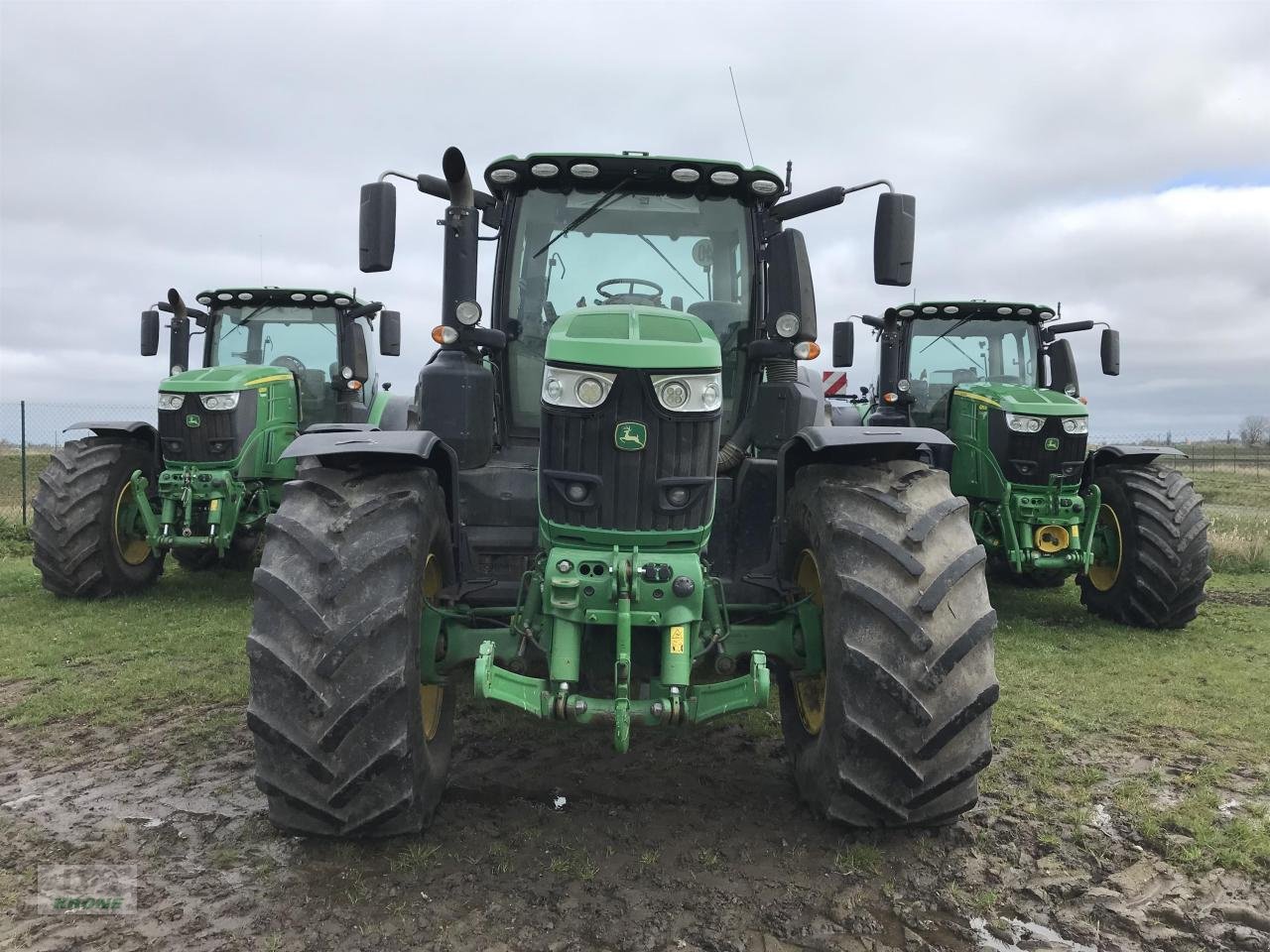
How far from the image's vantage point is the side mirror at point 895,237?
155 inches

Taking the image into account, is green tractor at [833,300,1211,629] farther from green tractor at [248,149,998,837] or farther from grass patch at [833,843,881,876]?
grass patch at [833,843,881,876]

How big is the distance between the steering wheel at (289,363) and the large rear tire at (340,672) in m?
6.91

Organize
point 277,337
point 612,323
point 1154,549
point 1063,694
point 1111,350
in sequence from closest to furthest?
point 612,323 → point 1063,694 → point 1154,549 → point 1111,350 → point 277,337

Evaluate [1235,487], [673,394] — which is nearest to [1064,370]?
Result: [673,394]

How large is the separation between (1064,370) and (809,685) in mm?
6299

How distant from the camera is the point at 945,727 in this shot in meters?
2.95

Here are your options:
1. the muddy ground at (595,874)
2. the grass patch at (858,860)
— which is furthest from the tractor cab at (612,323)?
the grass patch at (858,860)

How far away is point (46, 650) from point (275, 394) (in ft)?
11.1

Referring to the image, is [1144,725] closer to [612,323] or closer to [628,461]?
[628,461]

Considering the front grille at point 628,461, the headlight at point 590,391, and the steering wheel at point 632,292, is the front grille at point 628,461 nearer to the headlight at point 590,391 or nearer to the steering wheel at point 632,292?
the headlight at point 590,391

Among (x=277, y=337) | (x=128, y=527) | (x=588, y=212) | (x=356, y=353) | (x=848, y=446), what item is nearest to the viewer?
(x=848, y=446)

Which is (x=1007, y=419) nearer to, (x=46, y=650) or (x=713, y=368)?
(x=713, y=368)

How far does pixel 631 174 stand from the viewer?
13.6 ft

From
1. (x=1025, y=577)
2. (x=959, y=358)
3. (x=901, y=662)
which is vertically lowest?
(x=1025, y=577)
